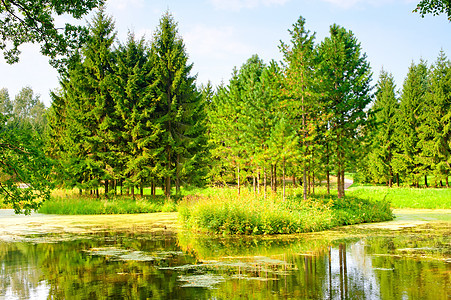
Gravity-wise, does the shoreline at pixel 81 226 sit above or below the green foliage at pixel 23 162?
below

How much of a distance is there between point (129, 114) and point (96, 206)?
294 inches

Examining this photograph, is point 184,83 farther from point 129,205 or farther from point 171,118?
point 129,205

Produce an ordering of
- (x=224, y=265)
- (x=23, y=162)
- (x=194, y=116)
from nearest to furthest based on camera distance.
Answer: (x=23, y=162)
(x=224, y=265)
(x=194, y=116)

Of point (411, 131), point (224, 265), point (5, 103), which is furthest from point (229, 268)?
point (5, 103)

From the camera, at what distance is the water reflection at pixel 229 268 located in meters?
7.65

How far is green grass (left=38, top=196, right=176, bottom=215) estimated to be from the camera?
1034 inches

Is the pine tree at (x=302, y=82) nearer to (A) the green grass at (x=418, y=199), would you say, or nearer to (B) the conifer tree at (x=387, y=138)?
(A) the green grass at (x=418, y=199)

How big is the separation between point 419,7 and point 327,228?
33.9 feet

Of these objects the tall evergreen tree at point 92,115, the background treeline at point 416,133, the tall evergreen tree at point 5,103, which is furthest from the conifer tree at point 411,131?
the tall evergreen tree at point 5,103

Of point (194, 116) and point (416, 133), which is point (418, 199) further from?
point (194, 116)

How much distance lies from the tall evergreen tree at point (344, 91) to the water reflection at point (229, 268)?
12.2 meters

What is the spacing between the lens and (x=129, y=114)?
30.1 meters

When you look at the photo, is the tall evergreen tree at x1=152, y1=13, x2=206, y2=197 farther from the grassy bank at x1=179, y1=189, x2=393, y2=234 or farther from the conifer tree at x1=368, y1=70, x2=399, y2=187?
the conifer tree at x1=368, y1=70, x2=399, y2=187

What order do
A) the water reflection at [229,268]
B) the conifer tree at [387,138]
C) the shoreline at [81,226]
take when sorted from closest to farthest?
the water reflection at [229,268] → the shoreline at [81,226] → the conifer tree at [387,138]
